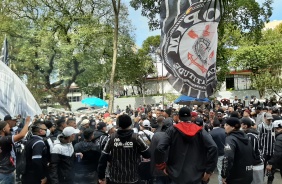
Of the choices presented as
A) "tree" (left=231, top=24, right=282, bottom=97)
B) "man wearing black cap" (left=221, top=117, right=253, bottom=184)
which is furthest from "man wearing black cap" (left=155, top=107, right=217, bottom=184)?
"tree" (left=231, top=24, right=282, bottom=97)

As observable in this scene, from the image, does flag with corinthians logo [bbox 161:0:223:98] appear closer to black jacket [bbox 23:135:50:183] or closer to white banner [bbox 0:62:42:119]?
white banner [bbox 0:62:42:119]

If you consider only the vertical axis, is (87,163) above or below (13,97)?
below

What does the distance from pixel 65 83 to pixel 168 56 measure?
24.3 meters

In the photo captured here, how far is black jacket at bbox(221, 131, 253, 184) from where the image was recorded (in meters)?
5.49

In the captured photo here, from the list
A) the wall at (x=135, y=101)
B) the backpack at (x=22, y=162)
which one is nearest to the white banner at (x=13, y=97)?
the backpack at (x=22, y=162)

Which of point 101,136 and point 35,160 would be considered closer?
point 35,160

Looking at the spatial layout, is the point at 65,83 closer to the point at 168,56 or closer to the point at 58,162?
the point at 168,56

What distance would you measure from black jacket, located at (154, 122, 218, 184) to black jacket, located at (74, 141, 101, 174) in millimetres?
1898

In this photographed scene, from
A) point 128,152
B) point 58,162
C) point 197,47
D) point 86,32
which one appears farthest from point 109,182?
point 86,32

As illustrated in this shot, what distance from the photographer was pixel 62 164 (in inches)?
249

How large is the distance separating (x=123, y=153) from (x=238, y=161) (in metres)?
1.67

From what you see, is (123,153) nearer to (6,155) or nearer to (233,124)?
(233,124)

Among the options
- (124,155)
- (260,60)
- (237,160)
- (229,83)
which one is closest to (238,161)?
(237,160)

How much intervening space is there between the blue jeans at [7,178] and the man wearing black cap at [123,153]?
5.80 feet
